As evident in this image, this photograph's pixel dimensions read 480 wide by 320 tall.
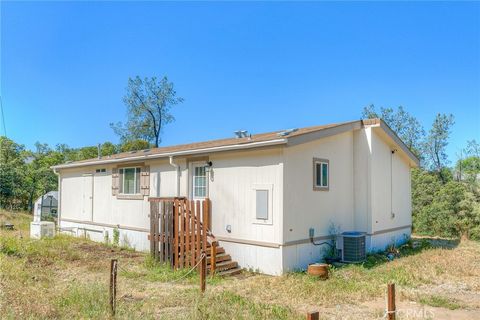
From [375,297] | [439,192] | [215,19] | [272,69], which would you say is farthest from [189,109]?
[375,297]

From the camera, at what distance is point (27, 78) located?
988cm

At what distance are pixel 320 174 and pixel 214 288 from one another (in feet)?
13.5

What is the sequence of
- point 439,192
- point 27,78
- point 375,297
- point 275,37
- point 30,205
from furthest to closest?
point 30,205 < point 439,192 < point 275,37 < point 27,78 < point 375,297

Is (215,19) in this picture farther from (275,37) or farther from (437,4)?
(437,4)

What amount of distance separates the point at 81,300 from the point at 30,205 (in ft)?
72.6

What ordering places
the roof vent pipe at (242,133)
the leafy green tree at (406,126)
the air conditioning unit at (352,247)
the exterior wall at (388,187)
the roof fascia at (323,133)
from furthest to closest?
the leafy green tree at (406,126)
the roof vent pipe at (242,133)
the exterior wall at (388,187)
the air conditioning unit at (352,247)
the roof fascia at (323,133)

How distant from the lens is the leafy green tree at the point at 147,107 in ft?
105

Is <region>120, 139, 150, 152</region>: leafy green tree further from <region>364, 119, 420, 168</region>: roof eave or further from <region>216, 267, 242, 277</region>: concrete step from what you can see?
<region>216, 267, 242, 277</region>: concrete step

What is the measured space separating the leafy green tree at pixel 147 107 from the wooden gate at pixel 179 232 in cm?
2356

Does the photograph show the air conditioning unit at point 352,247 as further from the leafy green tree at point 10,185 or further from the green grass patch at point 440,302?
the leafy green tree at point 10,185

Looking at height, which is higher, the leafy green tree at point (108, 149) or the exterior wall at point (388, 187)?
the leafy green tree at point (108, 149)

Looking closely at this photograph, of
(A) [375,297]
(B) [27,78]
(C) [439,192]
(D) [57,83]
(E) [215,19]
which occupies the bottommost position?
(A) [375,297]

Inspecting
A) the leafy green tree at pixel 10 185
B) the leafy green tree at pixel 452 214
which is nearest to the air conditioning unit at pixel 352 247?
the leafy green tree at pixel 452 214

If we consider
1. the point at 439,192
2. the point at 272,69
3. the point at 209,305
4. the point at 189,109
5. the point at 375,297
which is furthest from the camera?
the point at 189,109
